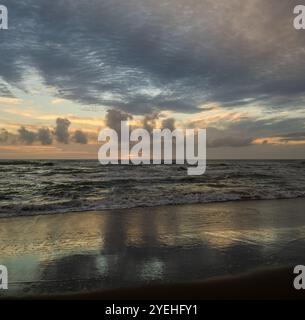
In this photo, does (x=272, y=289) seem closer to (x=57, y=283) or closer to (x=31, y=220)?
(x=57, y=283)

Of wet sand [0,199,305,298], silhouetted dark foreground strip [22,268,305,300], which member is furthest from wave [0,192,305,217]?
silhouetted dark foreground strip [22,268,305,300]

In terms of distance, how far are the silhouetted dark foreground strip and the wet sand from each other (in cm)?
3

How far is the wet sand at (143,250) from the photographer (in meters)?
5.95

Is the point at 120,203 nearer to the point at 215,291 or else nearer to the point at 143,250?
the point at 143,250

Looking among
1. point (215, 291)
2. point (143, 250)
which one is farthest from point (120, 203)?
point (215, 291)

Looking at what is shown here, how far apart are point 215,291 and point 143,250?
2.48 m

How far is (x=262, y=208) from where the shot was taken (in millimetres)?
13977

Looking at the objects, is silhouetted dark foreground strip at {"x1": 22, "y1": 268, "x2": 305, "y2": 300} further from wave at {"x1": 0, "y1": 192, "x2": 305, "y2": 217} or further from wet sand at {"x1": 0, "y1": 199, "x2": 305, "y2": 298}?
wave at {"x1": 0, "y1": 192, "x2": 305, "y2": 217}

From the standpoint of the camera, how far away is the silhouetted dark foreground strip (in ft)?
18.1

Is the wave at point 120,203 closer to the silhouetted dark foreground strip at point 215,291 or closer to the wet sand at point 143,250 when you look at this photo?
the wet sand at point 143,250

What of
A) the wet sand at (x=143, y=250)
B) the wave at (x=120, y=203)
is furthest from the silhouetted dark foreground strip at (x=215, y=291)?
the wave at (x=120, y=203)

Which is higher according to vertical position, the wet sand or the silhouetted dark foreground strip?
the wet sand
